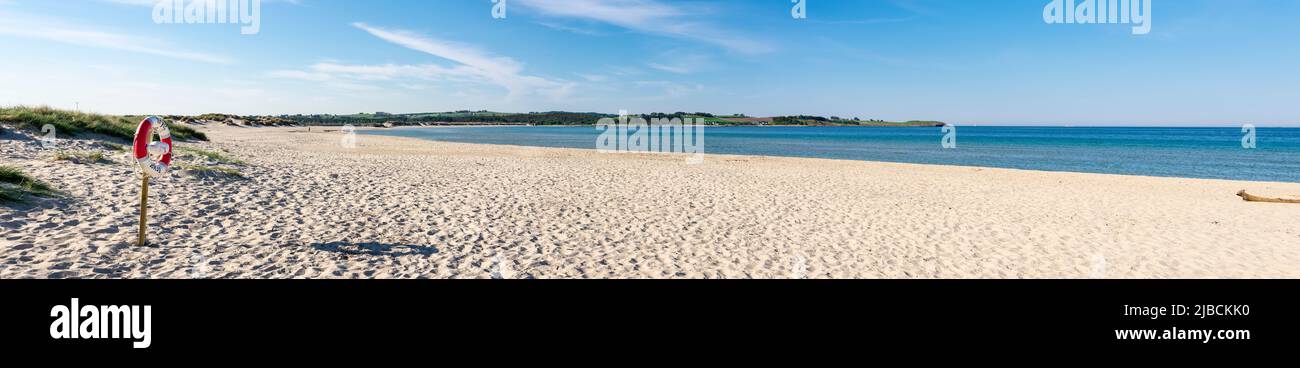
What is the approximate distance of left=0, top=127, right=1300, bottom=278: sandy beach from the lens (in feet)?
19.0

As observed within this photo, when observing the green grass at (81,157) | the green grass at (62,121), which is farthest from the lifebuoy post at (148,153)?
the green grass at (62,121)

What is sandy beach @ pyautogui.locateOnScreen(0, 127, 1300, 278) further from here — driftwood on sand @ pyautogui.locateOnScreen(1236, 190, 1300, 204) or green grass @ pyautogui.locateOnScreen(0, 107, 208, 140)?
green grass @ pyautogui.locateOnScreen(0, 107, 208, 140)

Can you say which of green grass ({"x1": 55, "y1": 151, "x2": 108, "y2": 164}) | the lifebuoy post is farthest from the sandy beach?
the lifebuoy post

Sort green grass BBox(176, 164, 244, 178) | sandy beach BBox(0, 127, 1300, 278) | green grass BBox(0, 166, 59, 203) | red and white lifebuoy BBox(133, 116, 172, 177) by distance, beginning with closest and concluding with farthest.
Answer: red and white lifebuoy BBox(133, 116, 172, 177), sandy beach BBox(0, 127, 1300, 278), green grass BBox(0, 166, 59, 203), green grass BBox(176, 164, 244, 178)

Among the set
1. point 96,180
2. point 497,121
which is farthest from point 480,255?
point 497,121

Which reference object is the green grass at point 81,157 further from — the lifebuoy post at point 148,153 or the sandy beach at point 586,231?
the lifebuoy post at point 148,153

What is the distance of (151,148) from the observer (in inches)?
221

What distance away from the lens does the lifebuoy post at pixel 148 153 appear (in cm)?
543

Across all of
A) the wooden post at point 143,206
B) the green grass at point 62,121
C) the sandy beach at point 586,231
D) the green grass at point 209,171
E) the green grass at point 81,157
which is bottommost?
the sandy beach at point 586,231

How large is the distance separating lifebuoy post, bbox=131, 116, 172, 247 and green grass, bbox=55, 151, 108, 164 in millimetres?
6155

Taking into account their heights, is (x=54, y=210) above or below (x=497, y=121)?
below
